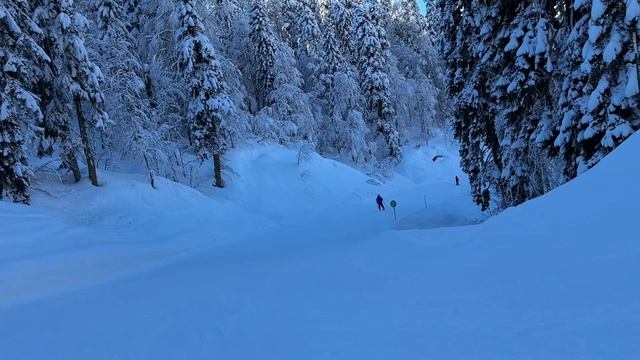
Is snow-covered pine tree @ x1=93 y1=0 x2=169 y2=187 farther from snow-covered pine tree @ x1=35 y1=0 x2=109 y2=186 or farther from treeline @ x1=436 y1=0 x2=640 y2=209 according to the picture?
treeline @ x1=436 y1=0 x2=640 y2=209

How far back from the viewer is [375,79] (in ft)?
152

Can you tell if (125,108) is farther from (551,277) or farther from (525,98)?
(551,277)

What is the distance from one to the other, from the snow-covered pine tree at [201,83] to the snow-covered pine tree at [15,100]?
27.1ft

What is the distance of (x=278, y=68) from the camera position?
41500 mm

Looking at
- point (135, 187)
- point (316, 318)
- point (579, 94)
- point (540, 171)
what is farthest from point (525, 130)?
point (135, 187)

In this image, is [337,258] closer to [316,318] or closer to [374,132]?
[316,318]

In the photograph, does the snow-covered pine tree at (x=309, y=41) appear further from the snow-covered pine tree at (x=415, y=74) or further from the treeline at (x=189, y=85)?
the snow-covered pine tree at (x=415, y=74)

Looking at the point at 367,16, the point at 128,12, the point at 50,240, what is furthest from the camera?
the point at 367,16

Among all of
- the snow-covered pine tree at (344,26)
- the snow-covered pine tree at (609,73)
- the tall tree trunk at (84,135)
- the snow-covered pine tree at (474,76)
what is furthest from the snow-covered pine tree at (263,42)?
the snow-covered pine tree at (609,73)

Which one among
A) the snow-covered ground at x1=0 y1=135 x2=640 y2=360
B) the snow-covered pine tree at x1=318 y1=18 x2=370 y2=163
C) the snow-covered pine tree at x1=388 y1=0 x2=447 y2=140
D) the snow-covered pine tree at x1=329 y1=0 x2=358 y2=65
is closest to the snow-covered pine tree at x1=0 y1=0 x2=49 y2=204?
the snow-covered ground at x1=0 y1=135 x2=640 y2=360

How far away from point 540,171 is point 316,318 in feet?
34.0

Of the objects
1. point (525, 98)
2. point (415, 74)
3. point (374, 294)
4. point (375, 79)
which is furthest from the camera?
point (415, 74)

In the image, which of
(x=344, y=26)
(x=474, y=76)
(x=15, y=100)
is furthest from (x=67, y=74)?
(x=344, y=26)

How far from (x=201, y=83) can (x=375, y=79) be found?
23907 mm
